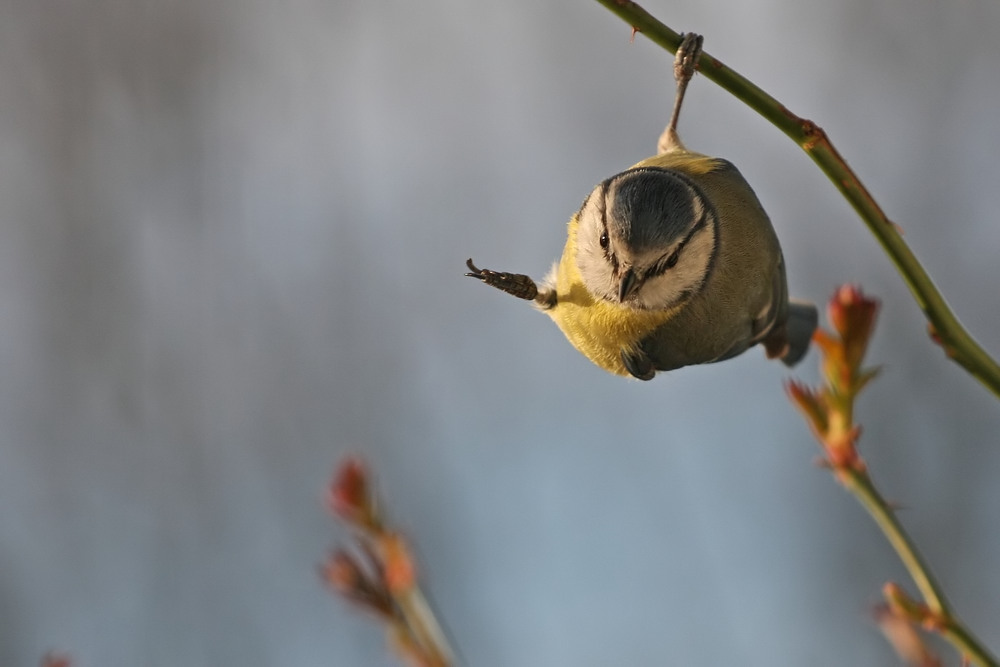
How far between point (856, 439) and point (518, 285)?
1063 millimetres

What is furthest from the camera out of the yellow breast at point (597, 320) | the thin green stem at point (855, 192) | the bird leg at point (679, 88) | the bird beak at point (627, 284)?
the yellow breast at point (597, 320)

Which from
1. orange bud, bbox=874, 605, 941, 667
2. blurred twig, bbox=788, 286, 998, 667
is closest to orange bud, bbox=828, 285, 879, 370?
blurred twig, bbox=788, 286, 998, 667

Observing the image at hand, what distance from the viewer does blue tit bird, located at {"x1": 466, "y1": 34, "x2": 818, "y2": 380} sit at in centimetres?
224

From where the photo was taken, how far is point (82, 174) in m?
5.55

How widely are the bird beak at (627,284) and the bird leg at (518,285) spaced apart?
192 mm

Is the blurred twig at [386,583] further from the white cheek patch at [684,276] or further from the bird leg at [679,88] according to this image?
the white cheek patch at [684,276]

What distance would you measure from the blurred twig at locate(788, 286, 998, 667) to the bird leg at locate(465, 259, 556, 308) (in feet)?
2.37

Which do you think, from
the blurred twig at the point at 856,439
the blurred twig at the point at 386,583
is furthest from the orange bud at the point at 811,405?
the blurred twig at the point at 386,583

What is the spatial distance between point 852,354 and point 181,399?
15.1 feet

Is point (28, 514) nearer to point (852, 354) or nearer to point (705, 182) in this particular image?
point (705, 182)

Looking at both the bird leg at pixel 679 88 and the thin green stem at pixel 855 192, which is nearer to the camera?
the thin green stem at pixel 855 192

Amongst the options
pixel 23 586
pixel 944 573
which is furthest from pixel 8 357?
pixel 944 573

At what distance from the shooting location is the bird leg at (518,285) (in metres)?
2.00

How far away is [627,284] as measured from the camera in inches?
87.6
